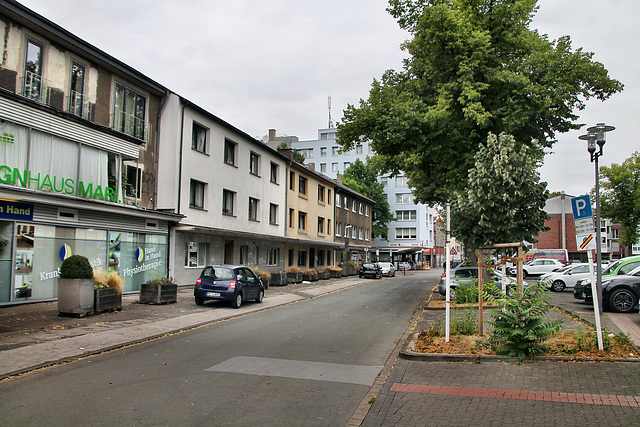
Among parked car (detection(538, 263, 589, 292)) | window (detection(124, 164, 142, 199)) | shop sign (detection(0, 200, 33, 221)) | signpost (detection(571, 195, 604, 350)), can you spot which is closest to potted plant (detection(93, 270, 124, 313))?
shop sign (detection(0, 200, 33, 221))

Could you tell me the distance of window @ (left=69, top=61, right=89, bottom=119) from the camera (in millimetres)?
17328

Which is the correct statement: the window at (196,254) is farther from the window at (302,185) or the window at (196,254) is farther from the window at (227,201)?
the window at (302,185)

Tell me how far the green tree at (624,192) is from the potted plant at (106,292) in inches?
1856

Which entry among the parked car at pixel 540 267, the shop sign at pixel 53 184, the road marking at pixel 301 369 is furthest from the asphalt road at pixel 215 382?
the parked car at pixel 540 267

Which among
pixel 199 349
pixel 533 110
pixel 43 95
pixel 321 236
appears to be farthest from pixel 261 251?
pixel 199 349

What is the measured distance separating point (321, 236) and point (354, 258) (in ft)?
44.7

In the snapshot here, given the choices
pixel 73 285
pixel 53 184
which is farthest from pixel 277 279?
pixel 73 285

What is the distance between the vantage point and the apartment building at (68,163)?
48.2 ft

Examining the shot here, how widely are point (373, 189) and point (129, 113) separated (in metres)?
49.7

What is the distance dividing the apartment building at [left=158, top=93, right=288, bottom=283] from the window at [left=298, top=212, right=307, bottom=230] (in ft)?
12.5

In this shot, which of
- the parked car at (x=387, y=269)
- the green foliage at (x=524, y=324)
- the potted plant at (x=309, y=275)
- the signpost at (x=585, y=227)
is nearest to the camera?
the green foliage at (x=524, y=324)

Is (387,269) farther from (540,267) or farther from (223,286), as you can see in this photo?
(223,286)

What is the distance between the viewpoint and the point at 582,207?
898cm

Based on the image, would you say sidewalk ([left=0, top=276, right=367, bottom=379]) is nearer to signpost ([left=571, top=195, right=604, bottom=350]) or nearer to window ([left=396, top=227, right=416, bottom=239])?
signpost ([left=571, top=195, right=604, bottom=350])
